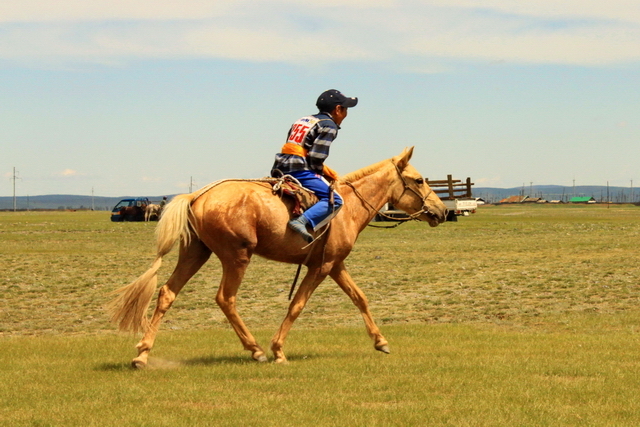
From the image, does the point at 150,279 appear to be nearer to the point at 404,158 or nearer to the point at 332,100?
the point at 332,100

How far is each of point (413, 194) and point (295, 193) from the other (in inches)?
80.5

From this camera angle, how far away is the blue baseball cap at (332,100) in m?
10.5

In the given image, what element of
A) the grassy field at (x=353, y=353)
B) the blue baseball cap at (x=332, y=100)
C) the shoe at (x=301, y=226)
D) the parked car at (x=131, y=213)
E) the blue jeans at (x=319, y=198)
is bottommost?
the parked car at (x=131, y=213)

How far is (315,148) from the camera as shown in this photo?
10.3 meters

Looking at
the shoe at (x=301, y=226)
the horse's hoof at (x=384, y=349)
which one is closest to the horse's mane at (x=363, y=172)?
the shoe at (x=301, y=226)

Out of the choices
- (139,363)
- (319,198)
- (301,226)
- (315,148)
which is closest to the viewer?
(139,363)

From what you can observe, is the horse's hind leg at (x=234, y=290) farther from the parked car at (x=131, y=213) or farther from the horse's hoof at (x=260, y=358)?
the parked car at (x=131, y=213)

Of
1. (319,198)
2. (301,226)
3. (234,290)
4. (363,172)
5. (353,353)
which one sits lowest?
(353,353)

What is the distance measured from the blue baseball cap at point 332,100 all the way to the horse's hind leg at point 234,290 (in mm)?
2051

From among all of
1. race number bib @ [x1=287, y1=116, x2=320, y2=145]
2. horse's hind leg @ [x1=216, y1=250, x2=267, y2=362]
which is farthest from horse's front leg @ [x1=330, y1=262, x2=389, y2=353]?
race number bib @ [x1=287, y1=116, x2=320, y2=145]

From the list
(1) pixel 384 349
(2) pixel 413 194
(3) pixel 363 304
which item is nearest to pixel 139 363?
(3) pixel 363 304

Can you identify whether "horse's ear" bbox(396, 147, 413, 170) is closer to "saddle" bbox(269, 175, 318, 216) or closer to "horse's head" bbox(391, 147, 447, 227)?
"horse's head" bbox(391, 147, 447, 227)

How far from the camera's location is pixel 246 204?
388 inches

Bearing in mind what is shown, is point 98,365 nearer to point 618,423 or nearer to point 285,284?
point 618,423
